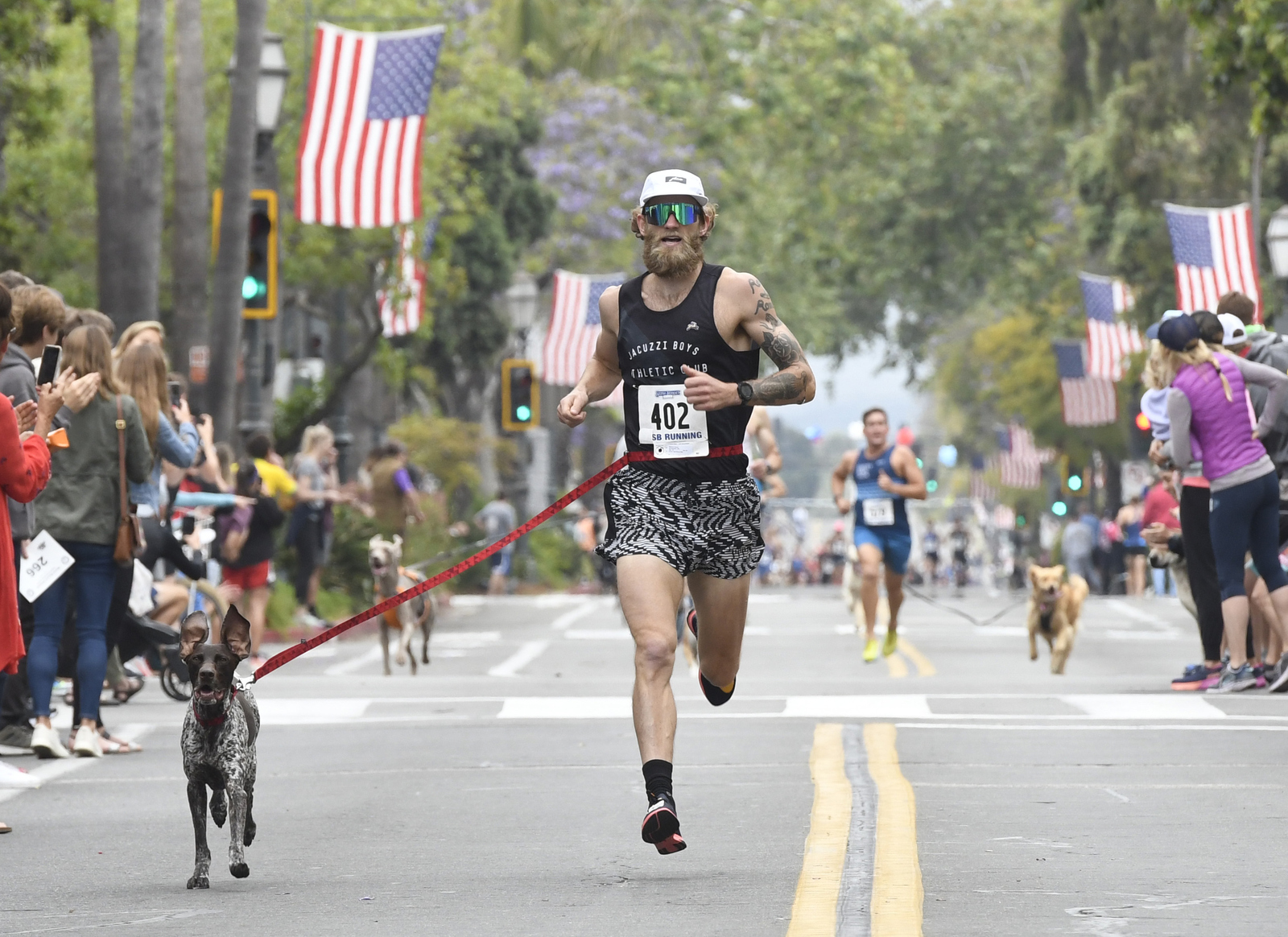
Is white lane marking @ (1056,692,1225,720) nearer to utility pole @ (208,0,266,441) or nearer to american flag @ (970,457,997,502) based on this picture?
utility pole @ (208,0,266,441)

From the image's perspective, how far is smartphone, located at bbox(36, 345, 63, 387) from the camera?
33.3ft

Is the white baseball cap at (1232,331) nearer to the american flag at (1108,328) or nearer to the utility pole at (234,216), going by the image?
the utility pole at (234,216)

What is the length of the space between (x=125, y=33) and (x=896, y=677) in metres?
19.0

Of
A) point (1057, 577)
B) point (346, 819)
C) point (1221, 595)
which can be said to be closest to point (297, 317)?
point (1057, 577)

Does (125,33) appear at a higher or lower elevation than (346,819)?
higher

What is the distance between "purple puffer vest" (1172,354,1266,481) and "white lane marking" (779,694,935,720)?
2077 millimetres

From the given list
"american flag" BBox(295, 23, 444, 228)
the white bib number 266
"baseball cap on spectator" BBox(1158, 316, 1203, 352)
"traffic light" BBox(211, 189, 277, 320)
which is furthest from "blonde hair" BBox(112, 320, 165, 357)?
"american flag" BBox(295, 23, 444, 228)

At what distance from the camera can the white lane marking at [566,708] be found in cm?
1335

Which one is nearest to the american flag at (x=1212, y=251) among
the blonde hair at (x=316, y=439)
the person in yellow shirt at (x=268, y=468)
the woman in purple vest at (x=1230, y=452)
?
the blonde hair at (x=316, y=439)

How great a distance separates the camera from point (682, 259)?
26.3 feet

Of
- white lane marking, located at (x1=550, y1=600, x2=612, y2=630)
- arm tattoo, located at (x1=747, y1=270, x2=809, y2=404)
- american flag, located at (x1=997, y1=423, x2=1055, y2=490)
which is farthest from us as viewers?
american flag, located at (x1=997, y1=423, x2=1055, y2=490)

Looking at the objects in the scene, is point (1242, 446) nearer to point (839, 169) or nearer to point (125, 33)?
point (125, 33)

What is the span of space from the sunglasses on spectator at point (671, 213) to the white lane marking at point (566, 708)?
5485 mm

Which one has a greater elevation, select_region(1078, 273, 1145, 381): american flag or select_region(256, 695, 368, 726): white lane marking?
select_region(1078, 273, 1145, 381): american flag
